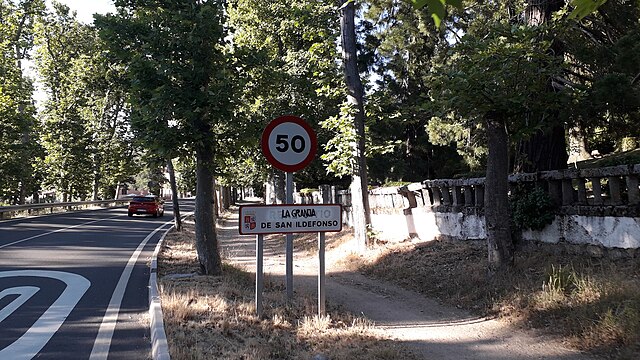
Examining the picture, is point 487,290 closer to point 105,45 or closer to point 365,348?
point 365,348

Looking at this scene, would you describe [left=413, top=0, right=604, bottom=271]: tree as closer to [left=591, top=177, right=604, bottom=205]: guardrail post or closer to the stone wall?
the stone wall

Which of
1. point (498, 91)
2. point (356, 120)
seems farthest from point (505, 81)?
point (356, 120)

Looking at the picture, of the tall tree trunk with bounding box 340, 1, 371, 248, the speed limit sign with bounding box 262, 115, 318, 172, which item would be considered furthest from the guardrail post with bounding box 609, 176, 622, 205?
the tall tree trunk with bounding box 340, 1, 371, 248

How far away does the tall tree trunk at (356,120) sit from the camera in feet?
45.9

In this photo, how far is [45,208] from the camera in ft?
110

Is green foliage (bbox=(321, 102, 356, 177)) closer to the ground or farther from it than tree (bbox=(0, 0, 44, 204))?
closer to the ground

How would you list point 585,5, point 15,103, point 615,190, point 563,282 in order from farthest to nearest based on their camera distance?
point 15,103
point 615,190
point 563,282
point 585,5

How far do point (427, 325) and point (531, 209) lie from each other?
10.7ft

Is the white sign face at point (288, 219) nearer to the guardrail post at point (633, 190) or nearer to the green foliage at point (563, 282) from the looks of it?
the green foliage at point (563, 282)

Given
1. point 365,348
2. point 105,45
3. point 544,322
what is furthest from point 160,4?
point 544,322

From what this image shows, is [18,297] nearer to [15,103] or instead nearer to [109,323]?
[109,323]

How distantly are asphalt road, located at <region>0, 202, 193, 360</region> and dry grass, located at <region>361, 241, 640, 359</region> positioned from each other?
5.01 metres

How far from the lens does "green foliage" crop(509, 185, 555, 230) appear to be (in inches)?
336

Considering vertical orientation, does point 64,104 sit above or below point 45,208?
above
